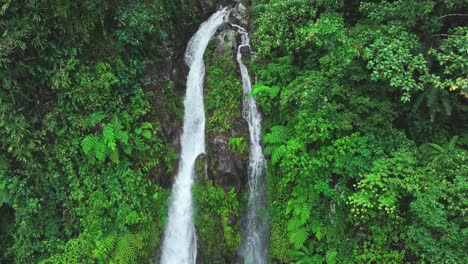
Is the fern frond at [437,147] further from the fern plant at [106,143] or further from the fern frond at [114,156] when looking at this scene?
the fern frond at [114,156]

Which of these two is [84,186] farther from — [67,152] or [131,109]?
[131,109]

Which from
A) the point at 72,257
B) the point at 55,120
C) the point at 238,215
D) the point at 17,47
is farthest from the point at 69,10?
the point at 238,215

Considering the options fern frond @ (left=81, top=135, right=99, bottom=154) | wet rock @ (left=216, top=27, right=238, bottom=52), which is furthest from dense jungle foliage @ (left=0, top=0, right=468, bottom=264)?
wet rock @ (left=216, top=27, right=238, bottom=52)

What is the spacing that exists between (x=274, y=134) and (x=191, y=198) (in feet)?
9.44

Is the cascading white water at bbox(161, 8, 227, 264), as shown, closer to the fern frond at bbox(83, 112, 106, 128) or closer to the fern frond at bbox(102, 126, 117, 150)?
the fern frond at bbox(102, 126, 117, 150)

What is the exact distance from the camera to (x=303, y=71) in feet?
Result: 26.2

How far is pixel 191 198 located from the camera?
8.38 meters

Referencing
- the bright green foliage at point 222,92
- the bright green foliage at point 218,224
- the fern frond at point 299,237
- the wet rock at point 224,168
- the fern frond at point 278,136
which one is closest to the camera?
the fern frond at point 299,237

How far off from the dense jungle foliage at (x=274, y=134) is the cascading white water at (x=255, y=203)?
282 millimetres

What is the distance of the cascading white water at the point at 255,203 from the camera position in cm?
804

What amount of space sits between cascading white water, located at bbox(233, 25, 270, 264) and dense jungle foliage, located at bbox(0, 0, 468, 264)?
28 centimetres

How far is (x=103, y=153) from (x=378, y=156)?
6.10m

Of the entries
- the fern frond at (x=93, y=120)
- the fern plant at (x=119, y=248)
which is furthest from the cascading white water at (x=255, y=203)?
the fern frond at (x=93, y=120)

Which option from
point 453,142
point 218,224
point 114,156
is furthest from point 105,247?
point 453,142
